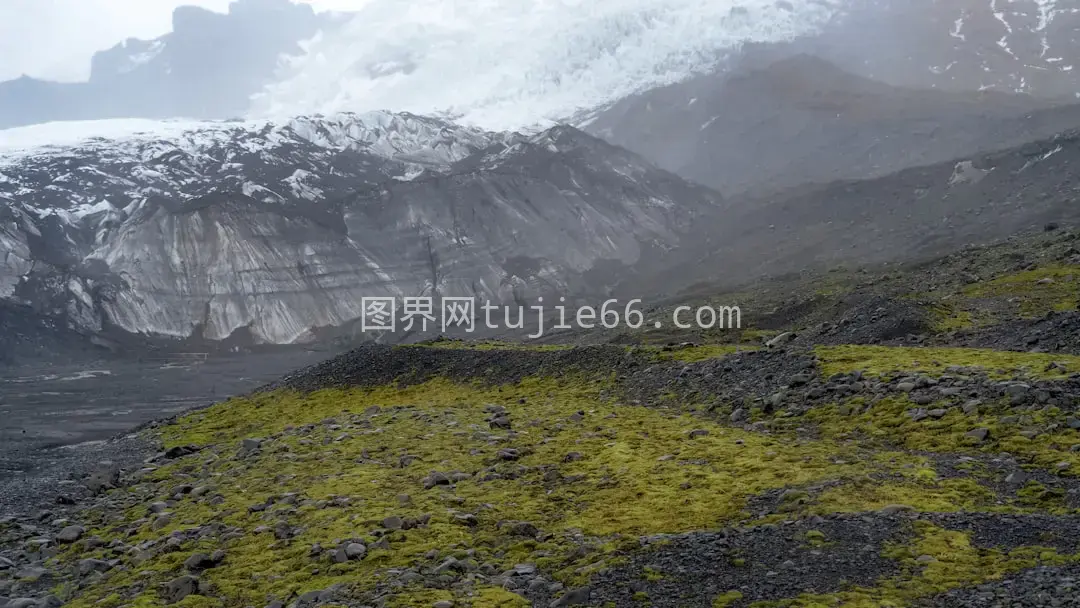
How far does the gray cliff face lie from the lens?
148000 millimetres

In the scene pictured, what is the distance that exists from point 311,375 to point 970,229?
4051 inches

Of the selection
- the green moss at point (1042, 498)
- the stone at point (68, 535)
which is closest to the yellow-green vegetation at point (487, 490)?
the stone at point (68, 535)

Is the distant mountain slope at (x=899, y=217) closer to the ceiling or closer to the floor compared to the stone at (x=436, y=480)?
closer to the ceiling

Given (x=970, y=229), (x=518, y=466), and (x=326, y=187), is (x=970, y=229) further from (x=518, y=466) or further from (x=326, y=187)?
(x=326, y=187)

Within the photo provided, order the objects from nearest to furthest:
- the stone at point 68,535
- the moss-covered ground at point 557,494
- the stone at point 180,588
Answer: the moss-covered ground at point 557,494
the stone at point 180,588
the stone at point 68,535

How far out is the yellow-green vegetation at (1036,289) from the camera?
34.8 metres

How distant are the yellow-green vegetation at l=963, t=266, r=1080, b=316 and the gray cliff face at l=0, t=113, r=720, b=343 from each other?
369ft

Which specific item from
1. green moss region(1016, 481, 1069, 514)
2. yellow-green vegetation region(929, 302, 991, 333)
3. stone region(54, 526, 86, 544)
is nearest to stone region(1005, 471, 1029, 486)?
green moss region(1016, 481, 1069, 514)

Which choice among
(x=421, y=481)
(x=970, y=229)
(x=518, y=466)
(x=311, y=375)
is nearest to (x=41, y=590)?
(x=421, y=481)

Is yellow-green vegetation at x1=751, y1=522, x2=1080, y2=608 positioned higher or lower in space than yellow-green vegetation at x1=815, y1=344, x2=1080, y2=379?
lower

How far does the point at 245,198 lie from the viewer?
6383 inches

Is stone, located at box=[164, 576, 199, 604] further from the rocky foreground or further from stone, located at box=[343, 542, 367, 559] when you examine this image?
stone, located at box=[343, 542, 367, 559]

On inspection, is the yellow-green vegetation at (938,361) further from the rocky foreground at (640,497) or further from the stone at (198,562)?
the stone at (198,562)

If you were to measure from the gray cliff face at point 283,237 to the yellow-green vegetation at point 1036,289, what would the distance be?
11254cm
